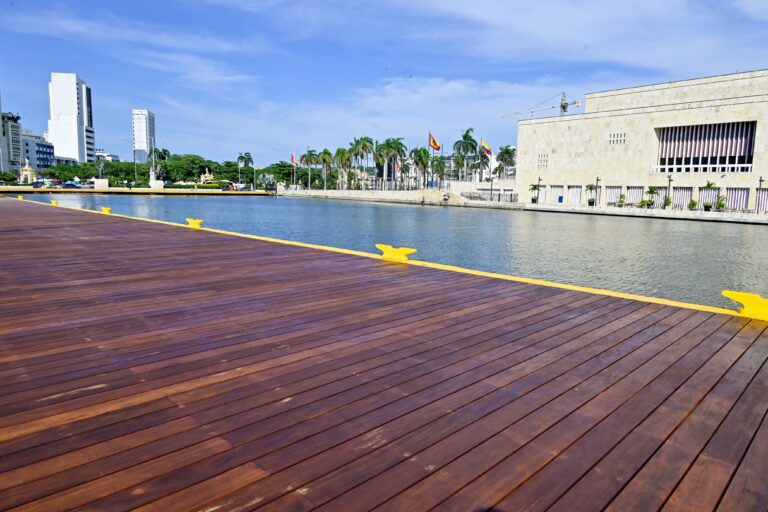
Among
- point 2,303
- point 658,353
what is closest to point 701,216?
point 658,353

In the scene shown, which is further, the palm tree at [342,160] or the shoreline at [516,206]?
the palm tree at [342,160]

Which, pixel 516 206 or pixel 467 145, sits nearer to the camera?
pixel 516 206

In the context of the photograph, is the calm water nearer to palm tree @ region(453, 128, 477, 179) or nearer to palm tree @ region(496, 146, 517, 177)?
palm tree @ region(453, 128, 477, 179)

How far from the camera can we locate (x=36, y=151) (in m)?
154

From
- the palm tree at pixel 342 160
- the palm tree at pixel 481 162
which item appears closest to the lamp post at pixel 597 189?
the palm tree at pixel 481 162

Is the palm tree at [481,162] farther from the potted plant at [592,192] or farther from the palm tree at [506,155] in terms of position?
the potted plant at [592,192]

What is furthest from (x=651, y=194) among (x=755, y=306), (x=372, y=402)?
(x=372, y=402)

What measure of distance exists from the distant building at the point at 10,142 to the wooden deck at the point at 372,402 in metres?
161

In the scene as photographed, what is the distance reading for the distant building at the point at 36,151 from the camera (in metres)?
150

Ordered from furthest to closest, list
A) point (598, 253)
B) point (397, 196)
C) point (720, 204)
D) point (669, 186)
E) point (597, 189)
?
point (397, 196)
point (597, 189)
point (669, 186)
point (720, 204)
point (598, 253)

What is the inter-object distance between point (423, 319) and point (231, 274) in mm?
3653

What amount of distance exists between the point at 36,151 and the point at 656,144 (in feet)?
557

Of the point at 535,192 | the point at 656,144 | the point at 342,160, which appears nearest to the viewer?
the point at 656,144

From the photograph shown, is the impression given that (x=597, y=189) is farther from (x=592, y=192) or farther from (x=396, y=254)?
(x=396, y=254)
